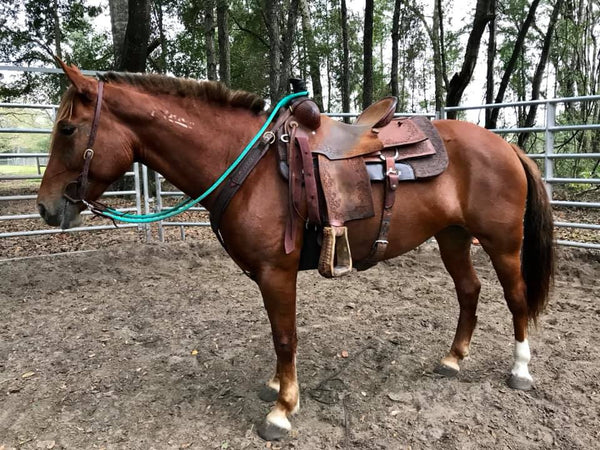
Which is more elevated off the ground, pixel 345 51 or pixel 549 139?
pixel 345 51

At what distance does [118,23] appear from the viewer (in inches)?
332

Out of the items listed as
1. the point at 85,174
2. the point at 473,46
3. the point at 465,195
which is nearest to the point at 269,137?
the point at 85,174

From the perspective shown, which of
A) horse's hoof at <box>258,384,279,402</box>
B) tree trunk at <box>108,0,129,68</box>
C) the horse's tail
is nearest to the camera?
horse's hoof at <box>258,384,279,402</box>

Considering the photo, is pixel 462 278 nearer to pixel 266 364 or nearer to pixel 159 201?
pixel 266 364

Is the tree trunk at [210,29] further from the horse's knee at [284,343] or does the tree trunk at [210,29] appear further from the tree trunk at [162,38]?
the horse's knee at [284,343]

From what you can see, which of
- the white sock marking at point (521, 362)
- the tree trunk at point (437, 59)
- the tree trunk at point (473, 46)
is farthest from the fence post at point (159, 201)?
the tree trunk at point (437, 59)

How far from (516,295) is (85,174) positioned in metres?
2.57

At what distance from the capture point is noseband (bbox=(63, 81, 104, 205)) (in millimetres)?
1799

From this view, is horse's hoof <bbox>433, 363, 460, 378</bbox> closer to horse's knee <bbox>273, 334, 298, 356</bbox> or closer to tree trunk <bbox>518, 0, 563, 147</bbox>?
horse's knee <bbox>273, 334, 298, 356</bbox>

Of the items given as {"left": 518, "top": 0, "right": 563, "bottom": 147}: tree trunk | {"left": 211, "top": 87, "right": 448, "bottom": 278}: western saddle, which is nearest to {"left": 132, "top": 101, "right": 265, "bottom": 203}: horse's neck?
{"left": 211, "top": 87, "right": 448, "bottom": 278}: western saddle

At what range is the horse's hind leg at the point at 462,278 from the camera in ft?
8.92

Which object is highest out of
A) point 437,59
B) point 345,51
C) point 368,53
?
point 345,51

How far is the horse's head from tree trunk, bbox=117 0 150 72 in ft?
19.8

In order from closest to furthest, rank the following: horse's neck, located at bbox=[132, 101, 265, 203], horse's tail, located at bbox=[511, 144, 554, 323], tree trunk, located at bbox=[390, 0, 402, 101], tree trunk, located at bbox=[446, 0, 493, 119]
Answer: horse's neck, located at bbox=[132, 101, 265, 203]
horse's tail, located at bbox=[511, 144, 554, 323]
tree trunk, located at bbox=[446, 0, 493, 119]
tree trunk, located at bbox=[390, 0, 402, 101]
